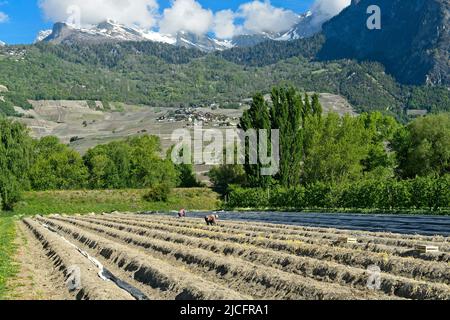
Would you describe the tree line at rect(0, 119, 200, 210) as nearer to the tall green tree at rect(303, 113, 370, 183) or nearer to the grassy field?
the grassy field

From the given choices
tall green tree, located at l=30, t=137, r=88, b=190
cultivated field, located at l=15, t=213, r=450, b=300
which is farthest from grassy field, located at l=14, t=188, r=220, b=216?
cultivated field, located at l=15, t=213, r=450, b=300

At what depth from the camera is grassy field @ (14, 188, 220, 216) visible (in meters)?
78.7

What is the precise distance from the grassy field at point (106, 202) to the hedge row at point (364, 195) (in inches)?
659

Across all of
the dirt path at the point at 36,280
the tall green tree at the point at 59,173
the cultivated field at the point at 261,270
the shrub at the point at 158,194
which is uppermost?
the tall green tree at the point at 59,173

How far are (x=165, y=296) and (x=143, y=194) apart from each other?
77.1 metres

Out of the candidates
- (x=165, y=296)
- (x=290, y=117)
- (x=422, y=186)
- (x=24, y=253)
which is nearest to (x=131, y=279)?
(x=165, y=296)

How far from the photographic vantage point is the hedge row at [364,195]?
44.6 metres

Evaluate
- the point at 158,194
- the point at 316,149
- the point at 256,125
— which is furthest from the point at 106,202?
the point at 316,149

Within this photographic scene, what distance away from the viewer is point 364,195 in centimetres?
5197

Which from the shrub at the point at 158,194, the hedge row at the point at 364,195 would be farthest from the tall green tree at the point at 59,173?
the hedge row at the point at 364,195

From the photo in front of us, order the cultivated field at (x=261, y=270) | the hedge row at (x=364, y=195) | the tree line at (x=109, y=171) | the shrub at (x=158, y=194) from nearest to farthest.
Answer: the cultivated field at (x=261, y=270), the hedge row at (x=364, y=195), the shrub at (x=158, y=194), the tree line at (x=109, y=171)

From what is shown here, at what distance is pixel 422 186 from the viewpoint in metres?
45.5

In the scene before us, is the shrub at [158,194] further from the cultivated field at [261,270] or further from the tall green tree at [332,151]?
the cultivated field at [261,270]

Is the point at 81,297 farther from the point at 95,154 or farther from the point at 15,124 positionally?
the point at 95,154
